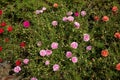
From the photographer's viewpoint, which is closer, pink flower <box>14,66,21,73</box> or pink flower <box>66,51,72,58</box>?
pink flower <box>66,51,72,58</box>

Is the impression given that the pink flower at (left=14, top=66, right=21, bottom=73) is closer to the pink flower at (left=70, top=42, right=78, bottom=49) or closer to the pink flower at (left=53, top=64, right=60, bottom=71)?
the pink flower at (left=53, top=64, right=60, bottom=71)

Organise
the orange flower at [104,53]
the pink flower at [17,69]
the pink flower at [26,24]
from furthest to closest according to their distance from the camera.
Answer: the pink flower at [26,24]
the pink flower at [17,69]
the orange flower at [104,53]

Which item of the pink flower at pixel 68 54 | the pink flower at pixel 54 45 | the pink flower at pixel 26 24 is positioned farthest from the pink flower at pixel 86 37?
the pink flower at pixel 26 24

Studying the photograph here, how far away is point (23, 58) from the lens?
497 centimetres

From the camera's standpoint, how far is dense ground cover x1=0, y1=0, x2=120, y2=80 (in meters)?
4.54

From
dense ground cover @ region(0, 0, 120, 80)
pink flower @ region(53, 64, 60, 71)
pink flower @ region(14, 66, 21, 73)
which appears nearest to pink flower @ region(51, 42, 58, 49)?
dense ground cover @ region(0, 0, 120, 80)

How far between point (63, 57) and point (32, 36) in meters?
0.70

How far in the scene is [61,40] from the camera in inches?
194

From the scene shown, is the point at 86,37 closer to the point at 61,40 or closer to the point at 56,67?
the point at 61,40

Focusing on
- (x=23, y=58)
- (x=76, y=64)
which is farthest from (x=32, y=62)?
(x=76, y=64)

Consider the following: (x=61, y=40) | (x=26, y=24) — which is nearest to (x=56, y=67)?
(x=61, y=40)

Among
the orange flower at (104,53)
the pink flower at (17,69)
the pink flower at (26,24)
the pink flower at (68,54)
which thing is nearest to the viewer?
the orange flower at (104,53)

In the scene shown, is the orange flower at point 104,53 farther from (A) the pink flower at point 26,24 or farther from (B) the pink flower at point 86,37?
(A) the pink flower at point 26,24

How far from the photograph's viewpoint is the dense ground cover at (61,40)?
4.54m
